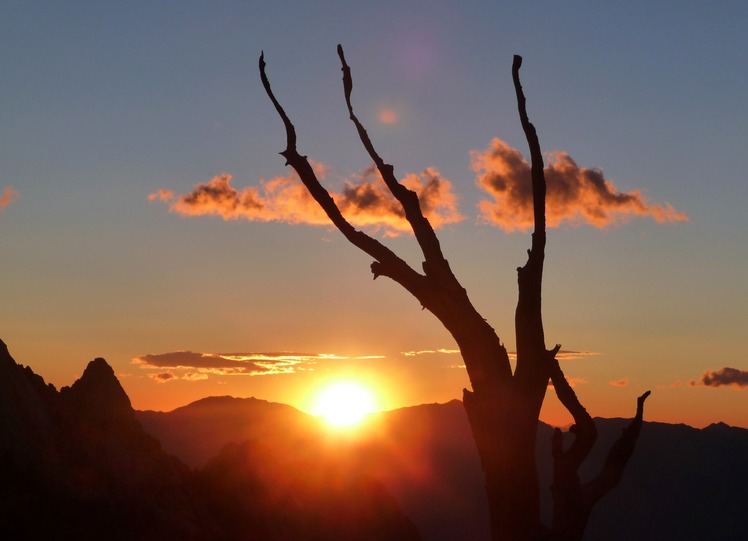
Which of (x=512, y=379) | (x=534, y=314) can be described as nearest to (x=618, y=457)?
(x=512, y=379)

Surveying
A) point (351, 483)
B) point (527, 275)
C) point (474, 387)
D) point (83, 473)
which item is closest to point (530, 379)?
point (474, 387)

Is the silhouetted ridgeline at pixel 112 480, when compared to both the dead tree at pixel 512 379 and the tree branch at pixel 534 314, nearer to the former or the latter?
the dead tree at pixel 512 379

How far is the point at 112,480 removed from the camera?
43.9 m

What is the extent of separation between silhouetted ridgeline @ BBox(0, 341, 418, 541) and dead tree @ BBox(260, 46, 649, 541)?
97.2 feet

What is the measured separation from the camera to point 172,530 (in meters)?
44.8

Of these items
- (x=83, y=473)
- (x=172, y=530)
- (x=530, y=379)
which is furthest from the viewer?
(x=172, y=530)

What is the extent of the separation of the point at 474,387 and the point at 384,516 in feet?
259

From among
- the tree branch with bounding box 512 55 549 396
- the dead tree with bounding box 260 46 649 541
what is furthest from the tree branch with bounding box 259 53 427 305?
the tree branch with bounding box 512 55 549 396

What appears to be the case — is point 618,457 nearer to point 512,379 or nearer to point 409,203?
point 512,379

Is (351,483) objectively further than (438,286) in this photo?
Yes

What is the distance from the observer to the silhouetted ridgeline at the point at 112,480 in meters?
37.1

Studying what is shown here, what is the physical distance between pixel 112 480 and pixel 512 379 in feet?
124

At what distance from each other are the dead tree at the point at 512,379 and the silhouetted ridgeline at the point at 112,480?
29.6 metres

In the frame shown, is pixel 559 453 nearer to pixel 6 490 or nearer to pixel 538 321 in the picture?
pixel 538 321
